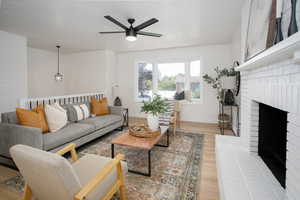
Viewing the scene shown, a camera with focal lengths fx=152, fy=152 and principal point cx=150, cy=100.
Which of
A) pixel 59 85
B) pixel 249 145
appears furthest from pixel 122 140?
pixel 59 85

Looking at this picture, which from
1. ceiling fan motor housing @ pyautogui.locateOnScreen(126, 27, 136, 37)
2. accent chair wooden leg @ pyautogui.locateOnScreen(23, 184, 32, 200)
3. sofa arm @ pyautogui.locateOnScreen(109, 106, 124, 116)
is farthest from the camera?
sofa arm @ pyautogui.locateOnScreen(109, 106, 124, 116)

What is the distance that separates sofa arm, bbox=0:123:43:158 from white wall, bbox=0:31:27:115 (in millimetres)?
1889

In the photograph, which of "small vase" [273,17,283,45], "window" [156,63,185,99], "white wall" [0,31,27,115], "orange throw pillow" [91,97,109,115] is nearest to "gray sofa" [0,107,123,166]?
"orange throw pillow" [91,97,109,115]

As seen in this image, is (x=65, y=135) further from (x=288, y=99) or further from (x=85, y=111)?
(x=288, y=99)

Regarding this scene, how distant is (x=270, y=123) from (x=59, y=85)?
6931 millimetres

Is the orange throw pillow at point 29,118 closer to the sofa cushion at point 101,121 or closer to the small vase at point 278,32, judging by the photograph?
the sofa cushion at point 101,121

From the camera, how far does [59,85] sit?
6.29 meters

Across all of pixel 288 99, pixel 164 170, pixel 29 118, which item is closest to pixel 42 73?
pixel 29 118

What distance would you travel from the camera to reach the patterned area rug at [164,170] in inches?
68.1

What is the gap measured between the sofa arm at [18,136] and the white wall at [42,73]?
12.4 feet

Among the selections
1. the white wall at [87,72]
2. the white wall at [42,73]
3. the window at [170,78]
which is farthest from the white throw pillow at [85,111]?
the white wall at [42,73]

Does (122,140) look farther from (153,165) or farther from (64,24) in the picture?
(64,24)

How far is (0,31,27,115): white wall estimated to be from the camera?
11.6ft

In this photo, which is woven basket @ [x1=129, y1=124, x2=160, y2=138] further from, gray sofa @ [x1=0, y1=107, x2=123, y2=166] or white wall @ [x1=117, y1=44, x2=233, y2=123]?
white wall @ [x1=117, y1=44, x2=233, y2=123]
